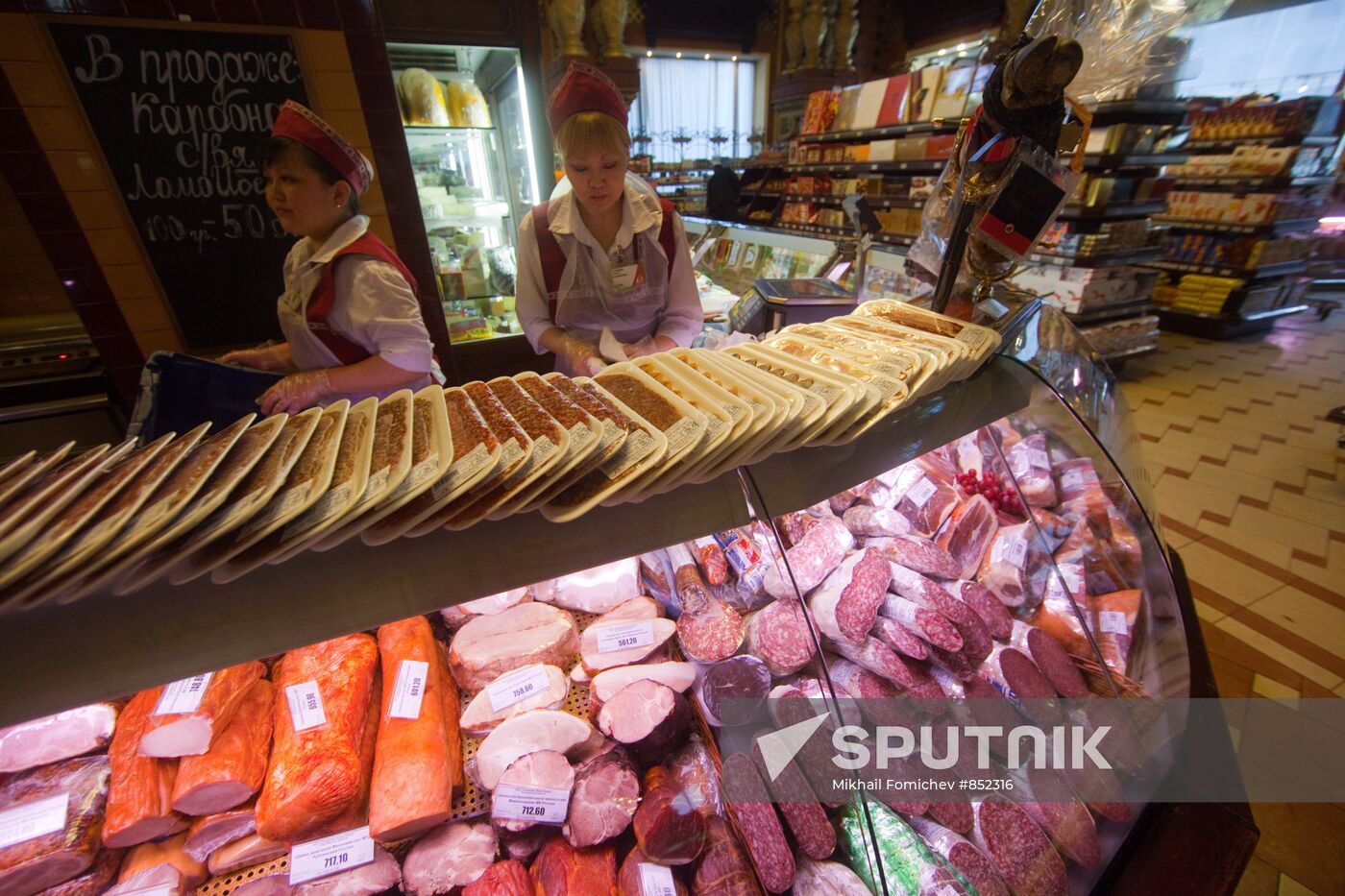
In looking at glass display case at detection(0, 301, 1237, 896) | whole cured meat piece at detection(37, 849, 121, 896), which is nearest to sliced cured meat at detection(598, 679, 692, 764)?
glass display case at detection(0, 301, 1237, 896)

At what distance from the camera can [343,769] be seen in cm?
96

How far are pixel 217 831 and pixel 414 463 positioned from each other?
903 millimetres

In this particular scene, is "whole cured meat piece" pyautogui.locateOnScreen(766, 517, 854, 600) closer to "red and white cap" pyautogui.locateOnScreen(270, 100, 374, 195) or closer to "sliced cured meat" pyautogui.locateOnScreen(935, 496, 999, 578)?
"sliced cured meat" pyautogui.locateOnScreen(935, 496, 999, 578)

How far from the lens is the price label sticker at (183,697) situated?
951 mm

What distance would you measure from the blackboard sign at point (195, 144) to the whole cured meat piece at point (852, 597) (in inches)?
138

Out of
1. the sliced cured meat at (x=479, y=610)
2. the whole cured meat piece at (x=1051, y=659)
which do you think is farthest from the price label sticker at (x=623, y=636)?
the whole cured meat piece at (x=1051, y=659)

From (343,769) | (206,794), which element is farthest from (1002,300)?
(206,794)

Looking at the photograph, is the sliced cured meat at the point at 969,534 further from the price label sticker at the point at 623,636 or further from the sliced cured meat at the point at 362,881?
the sliced cured meat at the point at 362,881

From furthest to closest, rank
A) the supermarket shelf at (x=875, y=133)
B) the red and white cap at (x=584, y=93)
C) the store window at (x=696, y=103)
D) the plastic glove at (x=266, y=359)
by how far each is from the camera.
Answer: the store window at (x=696, y=103), the supermarket shelf at (x=875, y=133), the plastic glove at (x=266, y=359), the red and white cap at (x=584, y=93)

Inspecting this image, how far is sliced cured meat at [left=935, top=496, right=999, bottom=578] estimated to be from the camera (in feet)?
4.54

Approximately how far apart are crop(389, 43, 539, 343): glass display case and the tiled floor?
14.7ft

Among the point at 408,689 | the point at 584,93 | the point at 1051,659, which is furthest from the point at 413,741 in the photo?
the point at 584,93

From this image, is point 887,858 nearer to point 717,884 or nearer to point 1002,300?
point 717,884

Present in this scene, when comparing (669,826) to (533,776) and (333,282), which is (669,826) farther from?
(333,282)
